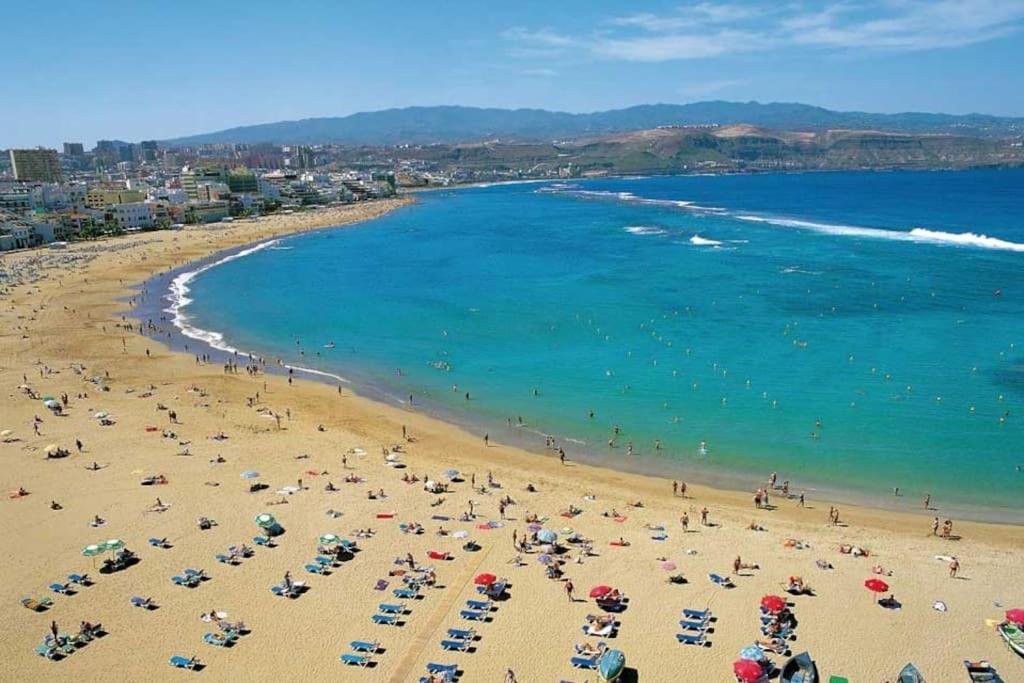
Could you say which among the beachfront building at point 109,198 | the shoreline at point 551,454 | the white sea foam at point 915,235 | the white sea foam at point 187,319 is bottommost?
the shoreline at point 551,454

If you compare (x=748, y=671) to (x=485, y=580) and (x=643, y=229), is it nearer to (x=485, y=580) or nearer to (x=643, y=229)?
(x=485, y=580)

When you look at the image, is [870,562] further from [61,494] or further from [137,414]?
[137,414]

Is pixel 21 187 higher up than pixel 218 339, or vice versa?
pixel 21 187

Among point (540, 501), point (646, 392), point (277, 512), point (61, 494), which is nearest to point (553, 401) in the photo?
point (646, 392)

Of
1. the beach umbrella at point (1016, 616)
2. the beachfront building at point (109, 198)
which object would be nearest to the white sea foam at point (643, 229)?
the beach umbrella at point (1016, 616)

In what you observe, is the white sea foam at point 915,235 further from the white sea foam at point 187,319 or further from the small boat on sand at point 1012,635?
the white sea foam at point 187,319

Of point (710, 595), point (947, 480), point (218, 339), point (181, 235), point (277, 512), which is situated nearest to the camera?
point (710, 595)
